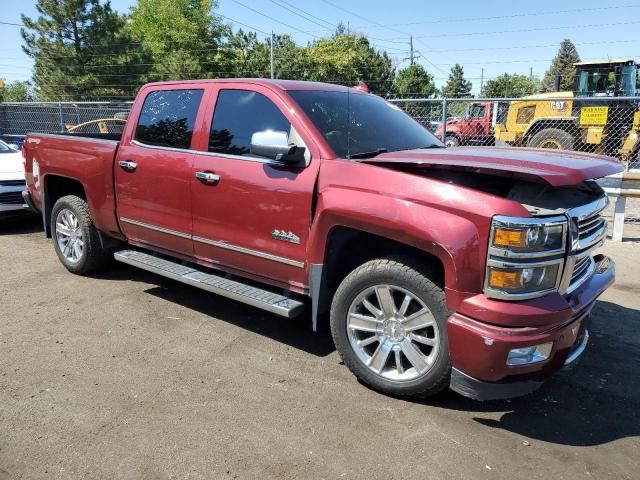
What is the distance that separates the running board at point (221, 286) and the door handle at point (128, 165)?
2.69 feet

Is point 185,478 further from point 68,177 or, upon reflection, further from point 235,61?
point 235,61

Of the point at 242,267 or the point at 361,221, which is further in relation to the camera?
the point at 242,267

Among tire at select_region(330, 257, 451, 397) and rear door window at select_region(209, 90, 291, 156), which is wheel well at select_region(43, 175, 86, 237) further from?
tire at select_region(330, 257, 451, 397)

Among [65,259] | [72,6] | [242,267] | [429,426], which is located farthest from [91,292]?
[72,6]

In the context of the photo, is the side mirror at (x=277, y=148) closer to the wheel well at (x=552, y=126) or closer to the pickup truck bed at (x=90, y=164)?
the pickup truck bed at (x=90, y=164)

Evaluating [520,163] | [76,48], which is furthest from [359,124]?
[76,48]

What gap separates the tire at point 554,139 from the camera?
14039mm

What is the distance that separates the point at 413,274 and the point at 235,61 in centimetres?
5142

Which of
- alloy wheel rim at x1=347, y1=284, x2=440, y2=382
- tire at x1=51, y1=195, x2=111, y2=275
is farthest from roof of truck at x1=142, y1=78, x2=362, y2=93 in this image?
tire at x1=51, y1=195, x2=111, y2=275

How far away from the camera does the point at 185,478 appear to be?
2.62m

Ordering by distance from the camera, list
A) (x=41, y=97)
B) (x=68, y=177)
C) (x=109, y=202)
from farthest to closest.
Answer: (x=41, y=97)
(x=68, y=177)
(x=109, y=202)

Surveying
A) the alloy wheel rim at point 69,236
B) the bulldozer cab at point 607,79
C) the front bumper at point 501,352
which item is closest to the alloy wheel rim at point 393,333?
the front bumper at point 501,352

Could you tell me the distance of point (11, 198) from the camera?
25.5ft

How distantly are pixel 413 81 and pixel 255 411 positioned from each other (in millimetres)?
47238
